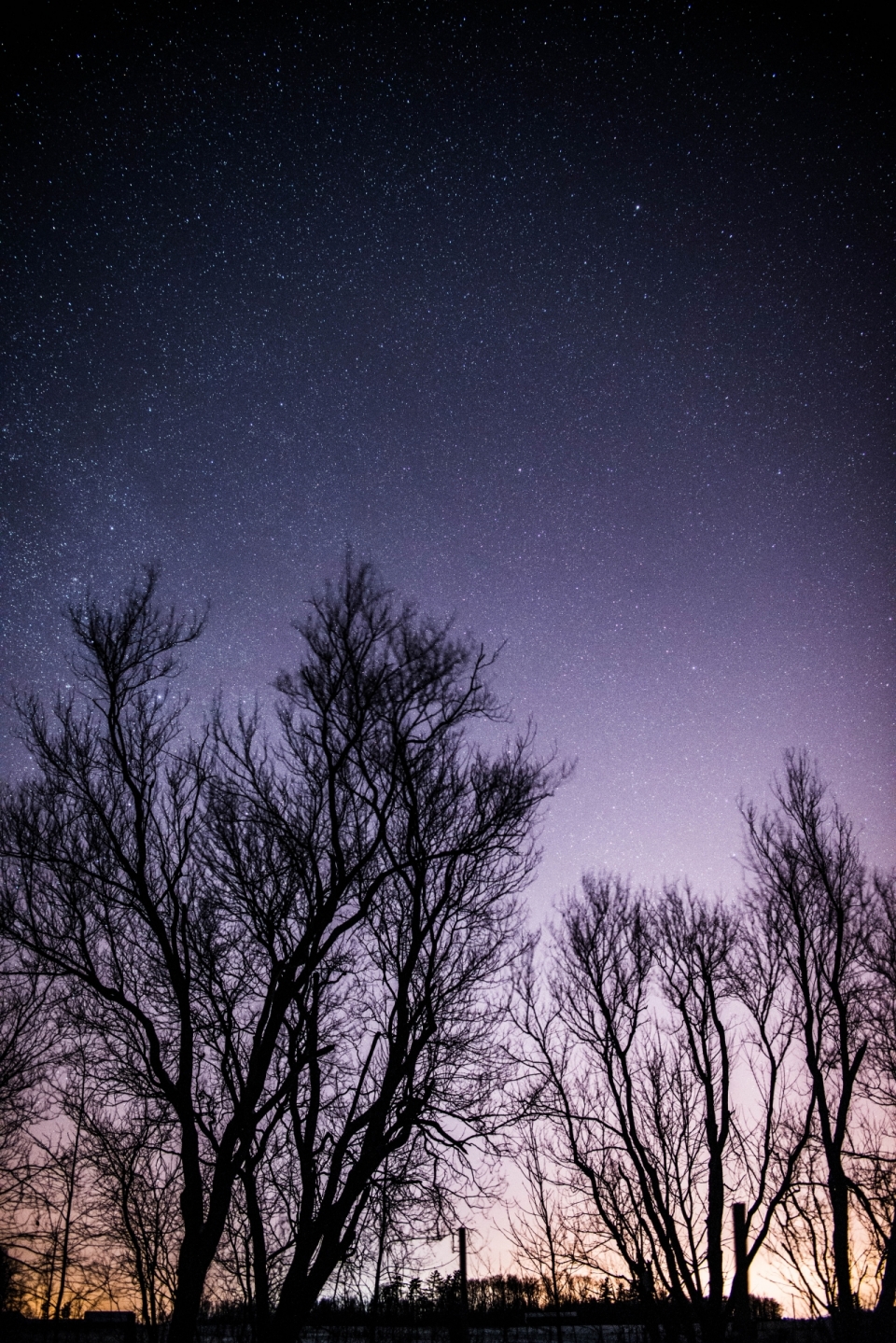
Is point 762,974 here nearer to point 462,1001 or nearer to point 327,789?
point 462,1001

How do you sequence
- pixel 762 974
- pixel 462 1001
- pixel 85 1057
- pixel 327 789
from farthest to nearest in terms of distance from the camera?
pixel 762 974, pixel 327 789, pixel 462 1001, pixel 85 1057

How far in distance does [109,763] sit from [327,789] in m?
2.83

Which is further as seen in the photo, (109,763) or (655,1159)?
(655,1159)

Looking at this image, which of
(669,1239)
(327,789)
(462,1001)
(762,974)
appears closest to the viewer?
(462,1001)

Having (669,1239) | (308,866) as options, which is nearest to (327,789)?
(308,866)

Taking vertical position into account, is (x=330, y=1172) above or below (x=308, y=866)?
below

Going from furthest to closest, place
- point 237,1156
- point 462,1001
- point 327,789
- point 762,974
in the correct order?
point 762,974
point 327,789
point 462,1001
point 237,1156

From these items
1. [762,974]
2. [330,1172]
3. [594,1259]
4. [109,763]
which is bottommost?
[594,1259]

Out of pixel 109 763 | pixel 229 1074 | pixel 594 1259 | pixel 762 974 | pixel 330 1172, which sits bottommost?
pixel 594 1259

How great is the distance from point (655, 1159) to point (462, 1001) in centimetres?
548

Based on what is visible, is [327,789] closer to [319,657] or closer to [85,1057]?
[319,657]

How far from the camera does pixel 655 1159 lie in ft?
42.6

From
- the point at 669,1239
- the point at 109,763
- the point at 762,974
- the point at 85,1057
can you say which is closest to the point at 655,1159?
the point at 669,1239

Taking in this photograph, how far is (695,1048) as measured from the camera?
13.7 m
